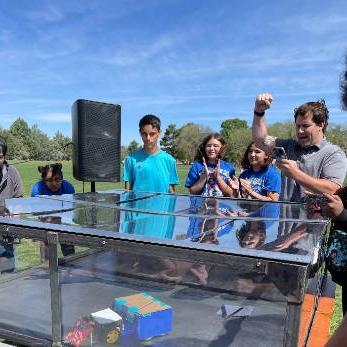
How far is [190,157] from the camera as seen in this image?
6644cm

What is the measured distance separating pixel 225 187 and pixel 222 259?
2283 mm

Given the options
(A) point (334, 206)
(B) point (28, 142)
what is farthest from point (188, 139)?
(A) point (334, 206)

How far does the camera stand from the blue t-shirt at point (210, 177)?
380 centimetres

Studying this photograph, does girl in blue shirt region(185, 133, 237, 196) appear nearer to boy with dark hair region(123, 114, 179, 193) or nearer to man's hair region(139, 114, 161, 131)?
boy with dark hair region(123, 114, 179, 193)

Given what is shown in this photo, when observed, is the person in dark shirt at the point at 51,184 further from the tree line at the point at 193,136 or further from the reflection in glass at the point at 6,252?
the tree line at the point at 193,136

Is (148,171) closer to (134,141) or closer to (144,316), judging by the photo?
(144,316)

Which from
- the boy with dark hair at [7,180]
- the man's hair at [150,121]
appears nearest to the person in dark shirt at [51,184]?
the boy with dark hair at [7,180]

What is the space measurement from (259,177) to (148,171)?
1031 mm

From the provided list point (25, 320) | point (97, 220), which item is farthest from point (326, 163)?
point (25, 320)

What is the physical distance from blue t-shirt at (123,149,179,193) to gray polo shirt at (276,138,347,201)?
4.20 feet

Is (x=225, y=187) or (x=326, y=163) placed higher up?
(x=326, y=163)

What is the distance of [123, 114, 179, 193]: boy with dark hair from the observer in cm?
385

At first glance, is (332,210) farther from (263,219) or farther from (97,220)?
(97,220)

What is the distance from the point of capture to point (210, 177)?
12.5 feet
